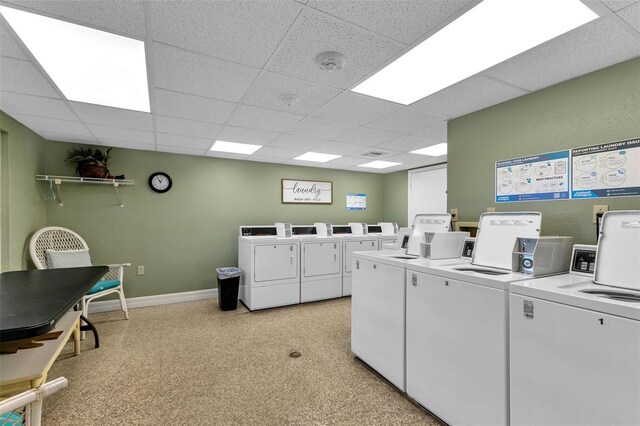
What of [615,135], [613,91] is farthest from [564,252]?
[613,91]

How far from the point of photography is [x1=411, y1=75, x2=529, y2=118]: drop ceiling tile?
204cm

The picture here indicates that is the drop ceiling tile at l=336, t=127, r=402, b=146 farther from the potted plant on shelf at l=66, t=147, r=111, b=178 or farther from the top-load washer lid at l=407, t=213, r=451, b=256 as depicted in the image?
the potted plant on shelf at l=66, t=147, r=111, b=178

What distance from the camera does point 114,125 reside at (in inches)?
118

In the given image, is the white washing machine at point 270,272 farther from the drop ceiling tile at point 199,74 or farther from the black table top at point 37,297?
the drop ceiling tile at point 199,74

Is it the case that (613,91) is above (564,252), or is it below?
above

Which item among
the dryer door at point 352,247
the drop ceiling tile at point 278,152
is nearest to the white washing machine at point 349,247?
the dryer door at point 352,247

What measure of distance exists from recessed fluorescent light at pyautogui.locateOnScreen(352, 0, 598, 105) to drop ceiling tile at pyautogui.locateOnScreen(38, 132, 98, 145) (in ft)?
11.5

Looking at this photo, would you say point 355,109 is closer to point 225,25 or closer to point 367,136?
point 367,136

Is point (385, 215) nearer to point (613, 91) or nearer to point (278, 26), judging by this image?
point (613, 91)

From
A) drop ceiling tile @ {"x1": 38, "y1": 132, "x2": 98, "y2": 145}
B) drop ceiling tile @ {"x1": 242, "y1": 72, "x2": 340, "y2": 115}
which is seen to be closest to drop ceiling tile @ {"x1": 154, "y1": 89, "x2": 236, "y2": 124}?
drop ceiling tile @ {"x1": 242, "y1": 72, "x2": 340, "y2": 115}

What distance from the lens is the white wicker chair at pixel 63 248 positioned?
3087mm

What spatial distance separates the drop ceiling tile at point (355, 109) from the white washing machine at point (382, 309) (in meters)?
1.07

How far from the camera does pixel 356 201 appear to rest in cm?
598

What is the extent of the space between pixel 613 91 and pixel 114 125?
13.8 feet
